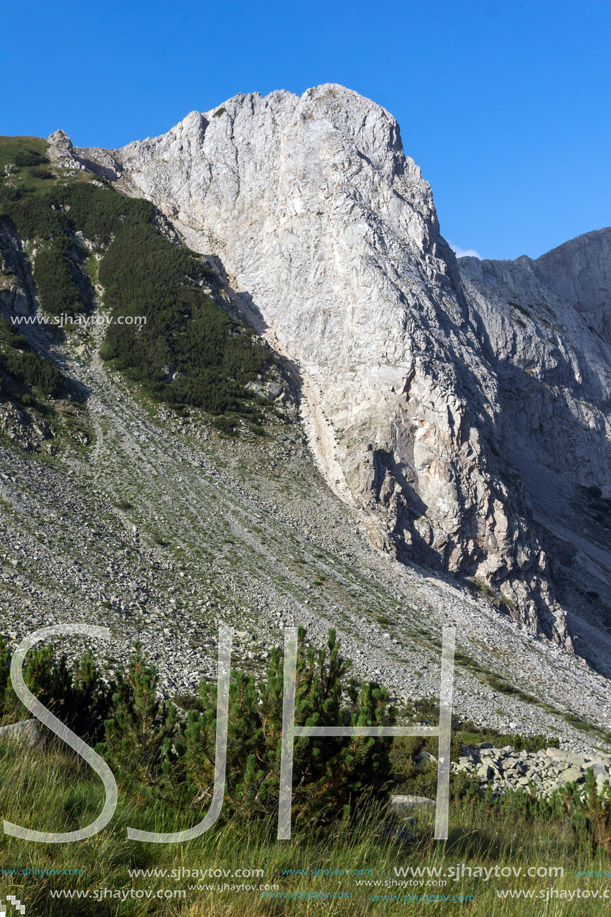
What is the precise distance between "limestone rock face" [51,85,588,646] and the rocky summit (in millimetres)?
253

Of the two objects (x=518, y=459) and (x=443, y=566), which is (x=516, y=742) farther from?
(x=518, y=459)

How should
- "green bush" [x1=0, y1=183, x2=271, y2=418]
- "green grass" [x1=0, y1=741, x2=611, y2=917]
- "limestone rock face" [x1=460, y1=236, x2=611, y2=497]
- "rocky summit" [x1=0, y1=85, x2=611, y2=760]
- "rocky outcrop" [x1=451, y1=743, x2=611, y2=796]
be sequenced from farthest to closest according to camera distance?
"limestone rock face" [x1=460, y1=236, x2=611, y2=497]
"green bush" [x1=0, y1=183, x2=271, y2=418]
"rocky summit" [x1=0, y1=85, x2=611, y2=760]
"rocky outcrop" [x1=451, y1=743, x2=611, y2=796]
"green grass" [x1=0, y1=741, x2=611, y2=917]

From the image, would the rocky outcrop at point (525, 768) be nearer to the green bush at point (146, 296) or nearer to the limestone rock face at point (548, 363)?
the green bush at point (146, 296)

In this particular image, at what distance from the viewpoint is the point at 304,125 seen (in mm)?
65812

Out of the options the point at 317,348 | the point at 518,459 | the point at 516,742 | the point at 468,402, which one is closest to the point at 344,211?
the point at 317,348

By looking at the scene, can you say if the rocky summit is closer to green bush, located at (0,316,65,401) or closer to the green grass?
green bush, located at (0,316,65,401)

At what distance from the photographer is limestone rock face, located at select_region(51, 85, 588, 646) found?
144 ft

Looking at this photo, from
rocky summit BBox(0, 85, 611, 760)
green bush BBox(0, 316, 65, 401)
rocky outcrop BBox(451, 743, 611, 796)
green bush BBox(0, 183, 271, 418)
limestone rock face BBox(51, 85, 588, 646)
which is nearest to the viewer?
rocky outcrop BBox(451, 743, 611, 796)

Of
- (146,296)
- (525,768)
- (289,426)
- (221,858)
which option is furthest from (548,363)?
(221,858)

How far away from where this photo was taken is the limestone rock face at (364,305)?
43.9 meters

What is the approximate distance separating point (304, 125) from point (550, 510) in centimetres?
4871

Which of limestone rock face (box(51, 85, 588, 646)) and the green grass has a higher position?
limestone rock face (box(51, 85, 588, 646))

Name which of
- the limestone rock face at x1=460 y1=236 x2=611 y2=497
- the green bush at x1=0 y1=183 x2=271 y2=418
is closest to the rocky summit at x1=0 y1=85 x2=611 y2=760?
the green bush at x1=0 y1=183 x2=271 y2=418

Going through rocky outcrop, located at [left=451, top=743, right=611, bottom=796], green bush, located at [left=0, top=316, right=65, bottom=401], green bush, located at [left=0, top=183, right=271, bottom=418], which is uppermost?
green bush, located at [left=0, top=183, right=271, bottom=418]
